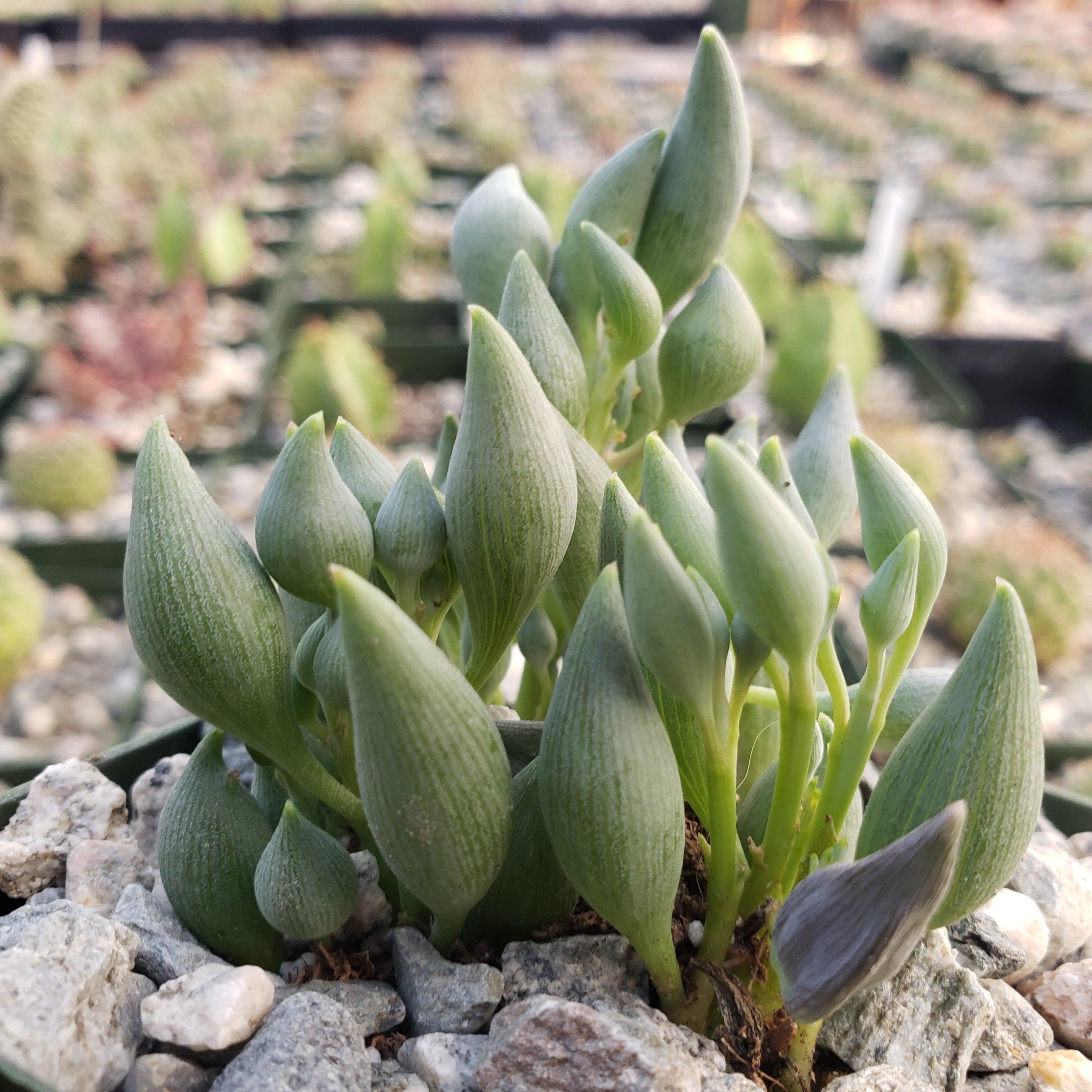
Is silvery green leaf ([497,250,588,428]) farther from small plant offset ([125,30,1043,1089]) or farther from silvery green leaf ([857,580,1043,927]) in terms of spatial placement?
silvery green leaf ([857,580,1043,927])

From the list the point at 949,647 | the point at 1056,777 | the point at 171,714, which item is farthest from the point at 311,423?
the point at 949,647

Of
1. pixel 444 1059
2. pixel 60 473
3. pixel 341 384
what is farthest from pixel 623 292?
pixel 60 473

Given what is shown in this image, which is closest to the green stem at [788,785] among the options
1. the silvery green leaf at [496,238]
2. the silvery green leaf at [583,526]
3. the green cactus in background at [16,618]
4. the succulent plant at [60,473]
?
the silvery green leaf at [583,526]

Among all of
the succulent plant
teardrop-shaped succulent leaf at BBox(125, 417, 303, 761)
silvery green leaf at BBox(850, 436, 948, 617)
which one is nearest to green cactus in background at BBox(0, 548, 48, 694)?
the succulent plant

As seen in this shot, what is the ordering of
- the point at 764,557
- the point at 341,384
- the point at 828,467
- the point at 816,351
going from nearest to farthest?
1. the point at 764,557
2. the point at 828,467
3. the point at 341,384
4. the point at 816,351

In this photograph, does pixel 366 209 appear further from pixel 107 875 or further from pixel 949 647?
pixel 107 875

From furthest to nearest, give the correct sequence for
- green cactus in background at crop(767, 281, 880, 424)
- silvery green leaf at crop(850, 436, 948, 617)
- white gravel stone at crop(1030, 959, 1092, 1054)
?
green cactus in background at crop(767, 281, 880, 424)
white gravel stone at crop(1030, 959, 1092, 1054)
silvery green leaf at crop(850, 436, 948, 617)

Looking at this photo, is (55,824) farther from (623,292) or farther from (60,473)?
(60,473)
